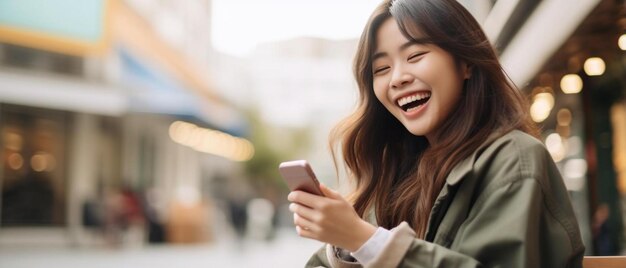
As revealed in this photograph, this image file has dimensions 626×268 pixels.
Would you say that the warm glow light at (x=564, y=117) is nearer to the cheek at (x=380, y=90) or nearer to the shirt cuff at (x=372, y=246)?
the cheek at (x=380, y=90)

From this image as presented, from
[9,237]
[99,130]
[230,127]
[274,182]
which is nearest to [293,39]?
[274,182]

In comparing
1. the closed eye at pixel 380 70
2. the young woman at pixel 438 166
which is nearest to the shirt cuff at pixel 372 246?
the young woman at pixel 438 166

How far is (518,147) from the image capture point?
59.1 inches

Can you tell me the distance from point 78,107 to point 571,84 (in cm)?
1259

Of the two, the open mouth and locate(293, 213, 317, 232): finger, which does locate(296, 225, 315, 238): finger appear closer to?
locate(293, 213, 317, 232): finger

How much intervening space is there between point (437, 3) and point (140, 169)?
22926 mm

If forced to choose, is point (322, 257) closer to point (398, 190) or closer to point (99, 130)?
point (398, 190)

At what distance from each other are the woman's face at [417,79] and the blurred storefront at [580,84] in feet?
8.18

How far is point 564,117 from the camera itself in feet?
28.7

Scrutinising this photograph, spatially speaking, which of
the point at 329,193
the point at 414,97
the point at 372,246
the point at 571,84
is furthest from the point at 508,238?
the point at 571,84

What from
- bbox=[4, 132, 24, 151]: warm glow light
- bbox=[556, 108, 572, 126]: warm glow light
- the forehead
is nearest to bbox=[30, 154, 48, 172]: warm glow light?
bbox=[4, 132, 24, 151]: warm glow light

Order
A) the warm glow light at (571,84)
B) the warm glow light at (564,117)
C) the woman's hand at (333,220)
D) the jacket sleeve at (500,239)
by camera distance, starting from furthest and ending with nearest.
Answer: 1. the warm glow light at (564,117)
2. the warm glow light at (571,84)
3. the woman's hand at (333,220)
4. the jacket sleeve at (500,239)

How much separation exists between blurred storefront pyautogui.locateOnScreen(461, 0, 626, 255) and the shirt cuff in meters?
2.90

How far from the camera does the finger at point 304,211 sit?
4.93 feet
